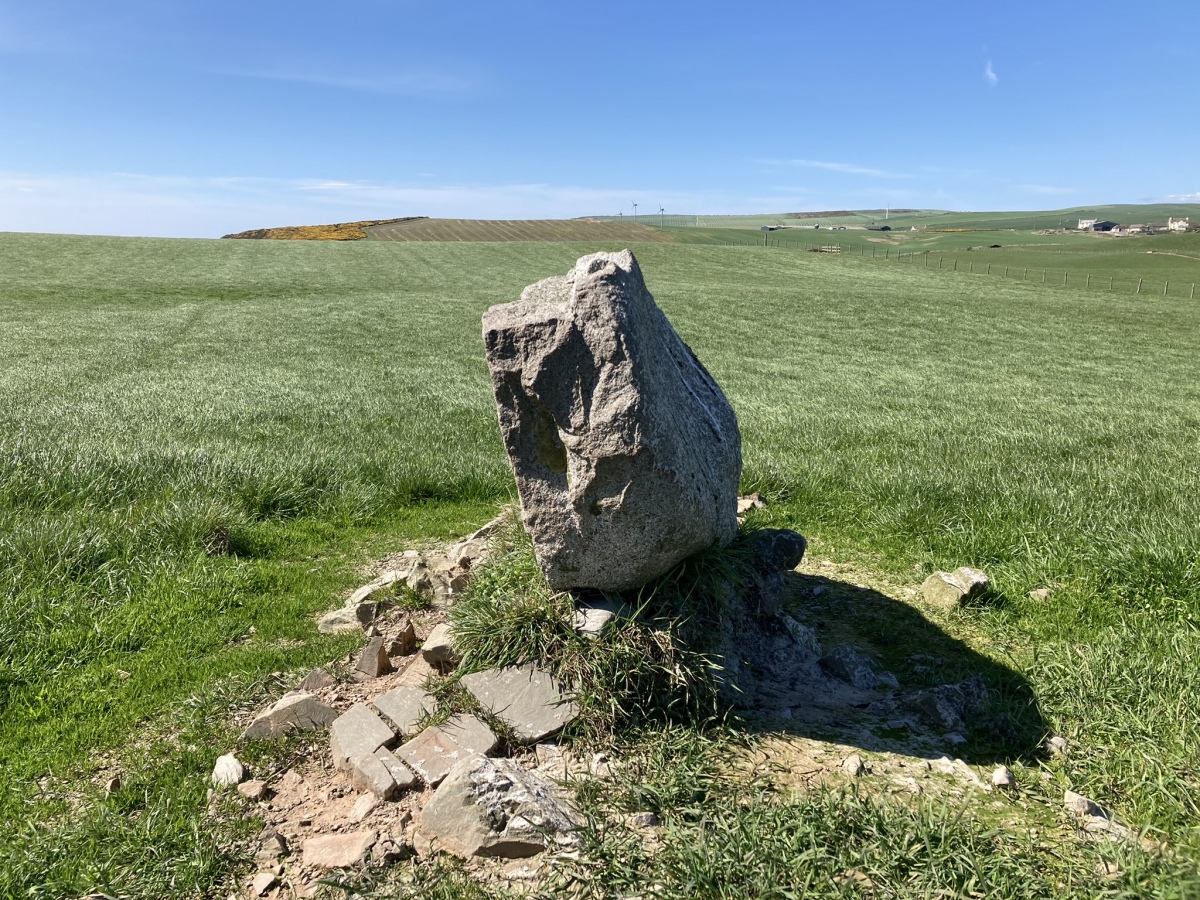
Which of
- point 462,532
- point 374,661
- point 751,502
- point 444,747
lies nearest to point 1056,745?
point 444,747

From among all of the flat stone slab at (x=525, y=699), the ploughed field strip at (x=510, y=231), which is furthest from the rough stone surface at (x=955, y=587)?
the ploughed field strip at (x=510, y=231)

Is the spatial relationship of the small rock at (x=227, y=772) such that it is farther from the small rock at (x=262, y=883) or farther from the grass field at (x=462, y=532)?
the small rock at (x=262, y=883)

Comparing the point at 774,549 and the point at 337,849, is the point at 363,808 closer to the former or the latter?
the point at 337,849

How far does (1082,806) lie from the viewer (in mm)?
3908

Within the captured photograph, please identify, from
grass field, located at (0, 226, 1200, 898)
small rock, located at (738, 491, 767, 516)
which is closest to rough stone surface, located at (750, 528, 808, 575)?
grass field, located at (0, 226, 1200, 898)

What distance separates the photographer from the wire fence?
4675cm

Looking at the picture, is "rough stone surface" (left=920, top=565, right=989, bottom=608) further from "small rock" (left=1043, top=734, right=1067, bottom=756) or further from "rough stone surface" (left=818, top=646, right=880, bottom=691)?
"small rock" (left=1043, top=734, right=1067, bottom=756)

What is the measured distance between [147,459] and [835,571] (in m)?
7.79

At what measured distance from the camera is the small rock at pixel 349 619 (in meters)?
6.21

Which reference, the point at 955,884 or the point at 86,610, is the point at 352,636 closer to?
the point at 86,610

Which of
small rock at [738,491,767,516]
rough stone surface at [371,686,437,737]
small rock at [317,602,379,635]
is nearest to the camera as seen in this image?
rough stone surface at [371,686,437,737]

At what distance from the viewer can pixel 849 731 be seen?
471 cm

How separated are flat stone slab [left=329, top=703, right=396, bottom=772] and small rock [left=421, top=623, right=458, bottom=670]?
1.86ft

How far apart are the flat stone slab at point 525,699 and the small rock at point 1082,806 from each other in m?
2.59
